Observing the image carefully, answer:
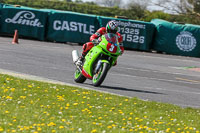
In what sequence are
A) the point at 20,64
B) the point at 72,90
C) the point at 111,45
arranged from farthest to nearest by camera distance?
the point at 20,64 → the point at 111,45 → the point at 72,90

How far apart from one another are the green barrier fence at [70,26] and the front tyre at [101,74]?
17427 millimetres

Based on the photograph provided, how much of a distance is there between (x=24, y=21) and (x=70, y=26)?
272 cm

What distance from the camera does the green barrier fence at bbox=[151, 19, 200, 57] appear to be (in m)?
31.3

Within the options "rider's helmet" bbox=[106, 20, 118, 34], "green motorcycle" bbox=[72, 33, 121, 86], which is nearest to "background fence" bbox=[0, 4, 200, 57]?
"green motorcycle" bbox=[72, 33, 121, 86]

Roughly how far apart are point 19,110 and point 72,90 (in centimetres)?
293

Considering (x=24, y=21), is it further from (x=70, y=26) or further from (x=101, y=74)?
(x=101, y=74)

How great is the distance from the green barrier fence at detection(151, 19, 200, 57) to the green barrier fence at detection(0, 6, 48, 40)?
24.0 feet

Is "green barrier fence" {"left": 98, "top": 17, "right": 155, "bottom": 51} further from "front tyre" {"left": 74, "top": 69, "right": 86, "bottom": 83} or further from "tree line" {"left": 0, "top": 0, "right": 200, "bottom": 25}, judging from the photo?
"tree line" {"left": 0, "top": 0, "right": 200, "bottom": 25}

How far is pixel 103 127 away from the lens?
24.5ft

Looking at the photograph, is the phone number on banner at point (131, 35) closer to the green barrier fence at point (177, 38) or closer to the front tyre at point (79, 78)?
the green barrier fence at point (177, 38)

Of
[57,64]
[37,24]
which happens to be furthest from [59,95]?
[37,24]

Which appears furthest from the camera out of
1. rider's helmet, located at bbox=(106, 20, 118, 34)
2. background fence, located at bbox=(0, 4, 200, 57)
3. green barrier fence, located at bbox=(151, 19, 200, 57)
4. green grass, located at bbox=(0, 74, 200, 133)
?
green barrier fence, located at bbox=(151, 19, 200, 57)

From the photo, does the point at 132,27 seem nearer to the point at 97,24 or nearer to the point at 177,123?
the point at 97,24

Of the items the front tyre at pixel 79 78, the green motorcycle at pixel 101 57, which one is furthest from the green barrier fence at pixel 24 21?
the green motorcycle at pixel 101 57
